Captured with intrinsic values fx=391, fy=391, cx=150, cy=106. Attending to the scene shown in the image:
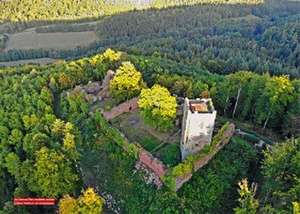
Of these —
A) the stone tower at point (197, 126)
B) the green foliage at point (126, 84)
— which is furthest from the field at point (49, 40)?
the stone tower at point (197, 126)

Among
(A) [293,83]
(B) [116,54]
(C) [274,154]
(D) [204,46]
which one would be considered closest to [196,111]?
(C) [274,154]

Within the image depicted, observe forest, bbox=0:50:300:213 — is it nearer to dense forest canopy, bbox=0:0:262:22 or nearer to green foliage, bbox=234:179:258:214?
green foliage, bbox=234:179:258:214

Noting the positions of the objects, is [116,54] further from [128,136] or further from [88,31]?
[88,31]

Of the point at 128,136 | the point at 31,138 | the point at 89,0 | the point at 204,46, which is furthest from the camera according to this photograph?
the point at 89,0

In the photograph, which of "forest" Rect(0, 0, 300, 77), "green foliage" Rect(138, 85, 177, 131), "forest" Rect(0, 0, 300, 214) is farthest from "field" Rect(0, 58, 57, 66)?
"green foliage" Rect(138, 85, 177, 131)

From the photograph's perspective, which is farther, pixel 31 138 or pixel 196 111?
pixel 31 138

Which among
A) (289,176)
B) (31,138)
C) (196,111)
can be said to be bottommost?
(31,138)

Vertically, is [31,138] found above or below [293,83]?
below

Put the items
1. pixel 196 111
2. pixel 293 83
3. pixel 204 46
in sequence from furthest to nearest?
pixel 204 46, pixel 293 83, pixel 196 111
